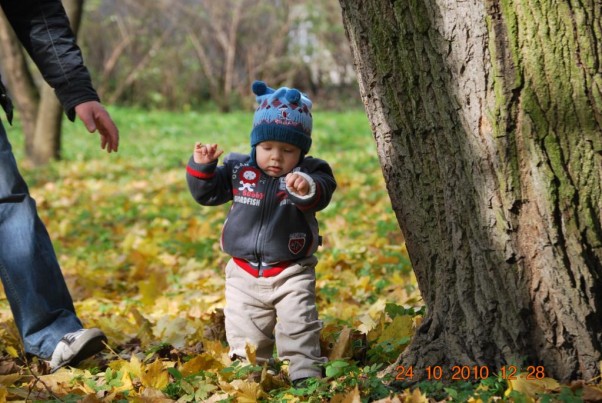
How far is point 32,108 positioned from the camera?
11320 millimetres

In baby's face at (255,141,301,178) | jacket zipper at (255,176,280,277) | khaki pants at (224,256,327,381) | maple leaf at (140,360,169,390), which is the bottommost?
maple leaf at (140,360,169,390)

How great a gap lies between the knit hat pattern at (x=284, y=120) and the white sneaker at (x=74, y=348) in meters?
0.97

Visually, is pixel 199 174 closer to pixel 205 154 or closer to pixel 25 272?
pixel 205 154

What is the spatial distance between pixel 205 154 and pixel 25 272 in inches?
34.9

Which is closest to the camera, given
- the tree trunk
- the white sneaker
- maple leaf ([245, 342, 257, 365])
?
the tree trunk

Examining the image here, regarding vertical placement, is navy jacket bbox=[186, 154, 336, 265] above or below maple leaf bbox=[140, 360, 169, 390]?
above

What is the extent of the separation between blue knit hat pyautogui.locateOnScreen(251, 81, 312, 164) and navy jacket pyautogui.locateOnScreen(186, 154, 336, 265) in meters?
0.11

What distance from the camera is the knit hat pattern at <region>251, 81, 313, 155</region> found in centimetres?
289

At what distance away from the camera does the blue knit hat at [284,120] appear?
289 centimetres

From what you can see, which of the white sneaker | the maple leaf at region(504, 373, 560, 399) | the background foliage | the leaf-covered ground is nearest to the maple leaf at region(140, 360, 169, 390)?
the leaf-covered ground

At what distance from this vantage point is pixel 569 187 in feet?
7.49

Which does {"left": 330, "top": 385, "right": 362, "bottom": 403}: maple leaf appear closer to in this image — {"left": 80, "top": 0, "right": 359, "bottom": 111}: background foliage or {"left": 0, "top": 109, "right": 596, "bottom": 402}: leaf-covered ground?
{"left": 0, "top": 109, "right": 596, "bottom": 402}: leaf-covered ground

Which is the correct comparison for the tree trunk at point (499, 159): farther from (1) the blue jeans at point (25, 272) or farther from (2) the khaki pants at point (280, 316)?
(1) the blue jeans at point (25, 272)

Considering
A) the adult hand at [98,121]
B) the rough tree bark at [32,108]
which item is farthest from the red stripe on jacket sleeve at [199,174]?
the rough tree bark at [32,108]
